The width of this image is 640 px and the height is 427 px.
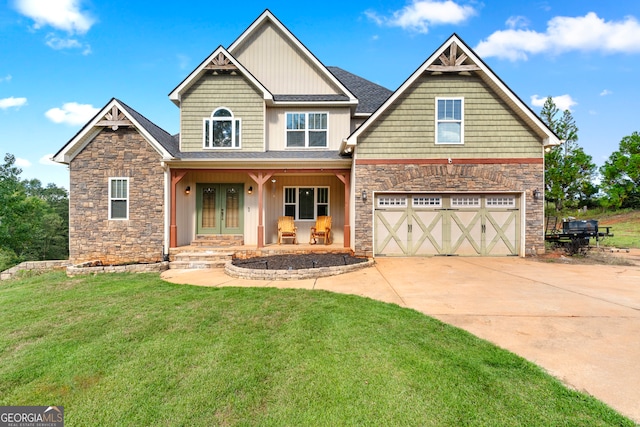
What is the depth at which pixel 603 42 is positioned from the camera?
18.7 metres

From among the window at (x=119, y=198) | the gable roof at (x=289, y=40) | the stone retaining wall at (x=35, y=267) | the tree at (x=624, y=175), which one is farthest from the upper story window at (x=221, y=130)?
the tree at (x=624, y=175)

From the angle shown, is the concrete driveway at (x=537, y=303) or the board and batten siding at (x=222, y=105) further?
the board and batten siding at (x=222, y=105)

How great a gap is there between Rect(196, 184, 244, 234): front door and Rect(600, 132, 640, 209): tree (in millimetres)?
34411

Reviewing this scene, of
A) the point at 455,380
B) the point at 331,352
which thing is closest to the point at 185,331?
the point at 331,352

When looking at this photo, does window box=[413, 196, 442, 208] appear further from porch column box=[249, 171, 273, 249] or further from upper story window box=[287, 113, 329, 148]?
porch column box=[249, 171, 273, 249]

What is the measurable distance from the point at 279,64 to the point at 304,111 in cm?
242

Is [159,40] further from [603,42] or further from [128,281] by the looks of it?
[603,42]

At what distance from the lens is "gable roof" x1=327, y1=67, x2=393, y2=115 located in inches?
484

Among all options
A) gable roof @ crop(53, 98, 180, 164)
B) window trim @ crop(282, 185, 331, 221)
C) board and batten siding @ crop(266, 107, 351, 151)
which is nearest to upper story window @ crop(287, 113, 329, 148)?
board and batten siding @ crop(266, 107, 351, 151)

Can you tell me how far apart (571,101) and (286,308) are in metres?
27.6

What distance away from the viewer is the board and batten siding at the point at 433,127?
9.35 meters

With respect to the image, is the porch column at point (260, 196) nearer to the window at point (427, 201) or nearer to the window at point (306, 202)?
the window at point (306, 202)

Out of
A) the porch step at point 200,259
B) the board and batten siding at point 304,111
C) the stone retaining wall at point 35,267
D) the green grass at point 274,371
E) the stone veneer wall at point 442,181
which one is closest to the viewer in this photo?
the green grass at point 274,371

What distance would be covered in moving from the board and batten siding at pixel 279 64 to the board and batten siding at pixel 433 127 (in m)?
3.51
